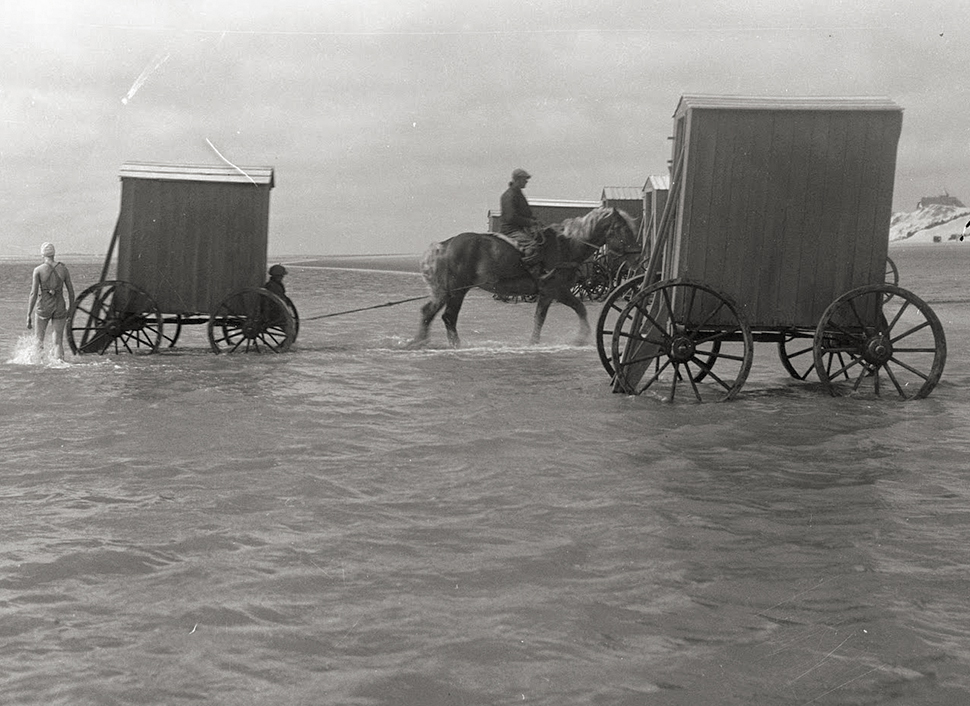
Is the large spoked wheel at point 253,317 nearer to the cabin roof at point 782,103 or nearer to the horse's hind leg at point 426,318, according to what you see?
the horse's hind leg at point 426,318

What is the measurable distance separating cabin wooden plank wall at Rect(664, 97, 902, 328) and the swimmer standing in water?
825 centimetres

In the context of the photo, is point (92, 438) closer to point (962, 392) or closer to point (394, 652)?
point (394, 652)

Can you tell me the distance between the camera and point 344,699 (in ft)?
14.1

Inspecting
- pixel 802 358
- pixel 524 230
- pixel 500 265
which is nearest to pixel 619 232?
pixel 524 230

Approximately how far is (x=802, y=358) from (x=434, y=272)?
18.8 ft

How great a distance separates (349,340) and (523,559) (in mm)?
14679

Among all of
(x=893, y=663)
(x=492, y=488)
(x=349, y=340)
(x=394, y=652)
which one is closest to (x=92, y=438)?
(x=492, y=488)

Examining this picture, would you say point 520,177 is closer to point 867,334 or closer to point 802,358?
point 802,358

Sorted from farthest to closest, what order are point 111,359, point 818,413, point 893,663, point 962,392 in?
point 111,359
point 962,392
point 818,413
point 893,663

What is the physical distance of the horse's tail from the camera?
55.8ft

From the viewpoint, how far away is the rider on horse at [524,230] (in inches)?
654

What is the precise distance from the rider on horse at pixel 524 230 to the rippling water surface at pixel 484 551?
5.24m

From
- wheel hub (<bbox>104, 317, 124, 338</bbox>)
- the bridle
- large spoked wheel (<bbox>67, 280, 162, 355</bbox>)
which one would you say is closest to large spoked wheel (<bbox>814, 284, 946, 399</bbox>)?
the bridle

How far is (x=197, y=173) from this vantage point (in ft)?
52.5
